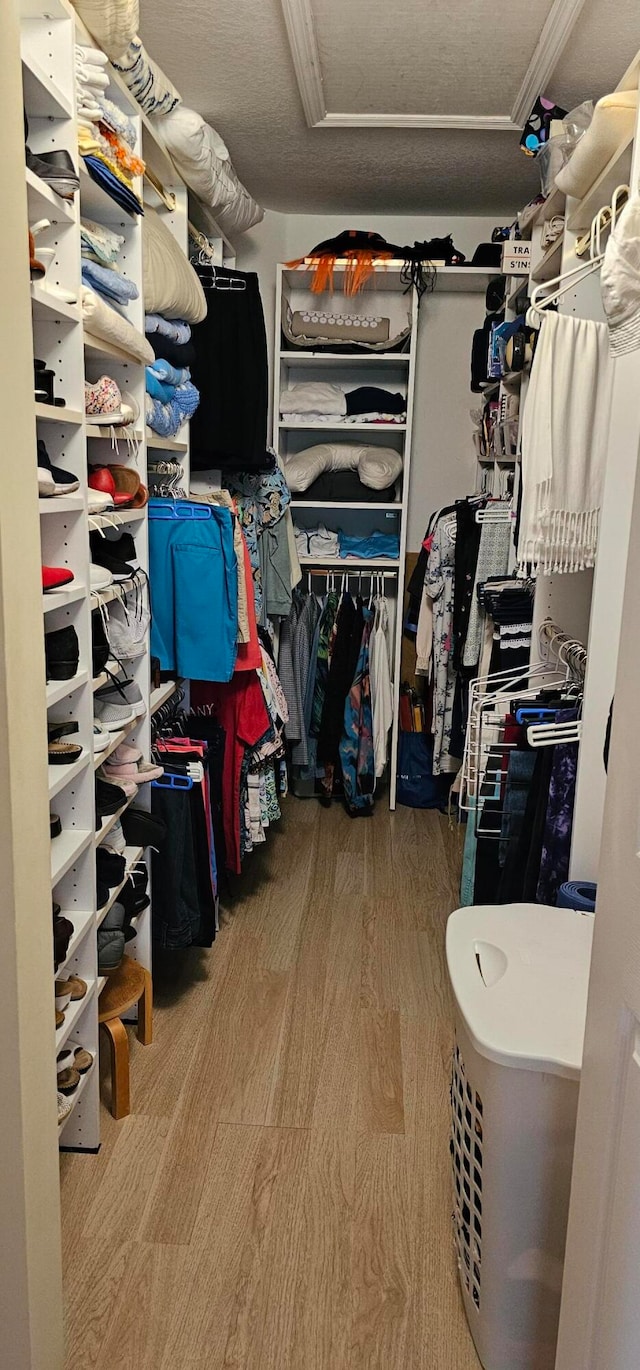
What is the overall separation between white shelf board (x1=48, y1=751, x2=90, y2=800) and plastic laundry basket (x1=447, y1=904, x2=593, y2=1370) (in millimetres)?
764

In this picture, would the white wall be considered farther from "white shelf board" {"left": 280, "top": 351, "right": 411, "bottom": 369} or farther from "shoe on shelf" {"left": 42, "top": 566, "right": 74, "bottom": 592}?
"shoe on shelf" {"left": 42, "top": 566, "right": 74, "bottom": 592}

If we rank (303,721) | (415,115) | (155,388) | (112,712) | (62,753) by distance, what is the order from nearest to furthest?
(62,753), (112,712), (155,388), (415,115), (303,721)

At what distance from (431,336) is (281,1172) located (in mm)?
3681

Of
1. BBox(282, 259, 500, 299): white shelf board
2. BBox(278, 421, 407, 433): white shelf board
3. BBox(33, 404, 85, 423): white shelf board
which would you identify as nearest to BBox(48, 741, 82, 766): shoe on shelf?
BBox(33, 404, 85, 423): white shelf board

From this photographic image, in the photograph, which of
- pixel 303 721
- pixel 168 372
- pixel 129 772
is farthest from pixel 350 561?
pixel 129 772

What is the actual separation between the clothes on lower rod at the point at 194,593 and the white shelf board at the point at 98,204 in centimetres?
76

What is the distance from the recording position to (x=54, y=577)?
1.73 m

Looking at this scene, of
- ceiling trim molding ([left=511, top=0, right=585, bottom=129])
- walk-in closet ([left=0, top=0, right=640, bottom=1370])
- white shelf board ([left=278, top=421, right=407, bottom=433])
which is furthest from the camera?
white shelf board ([left=278, top=421, right=407, bottom=433])

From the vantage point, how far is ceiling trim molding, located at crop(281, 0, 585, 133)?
2.38 meters

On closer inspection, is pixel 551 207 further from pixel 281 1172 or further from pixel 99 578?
pixel 281 1172

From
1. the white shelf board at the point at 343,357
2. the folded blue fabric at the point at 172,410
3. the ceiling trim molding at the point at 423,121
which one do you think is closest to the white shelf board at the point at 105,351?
the folded blue fabric at the point at 172,410

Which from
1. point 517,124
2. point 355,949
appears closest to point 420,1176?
point 355,949

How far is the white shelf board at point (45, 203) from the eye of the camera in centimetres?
157

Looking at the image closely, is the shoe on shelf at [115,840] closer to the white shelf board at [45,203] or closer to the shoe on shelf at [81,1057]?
the shoe on shelf at [81,1057]
